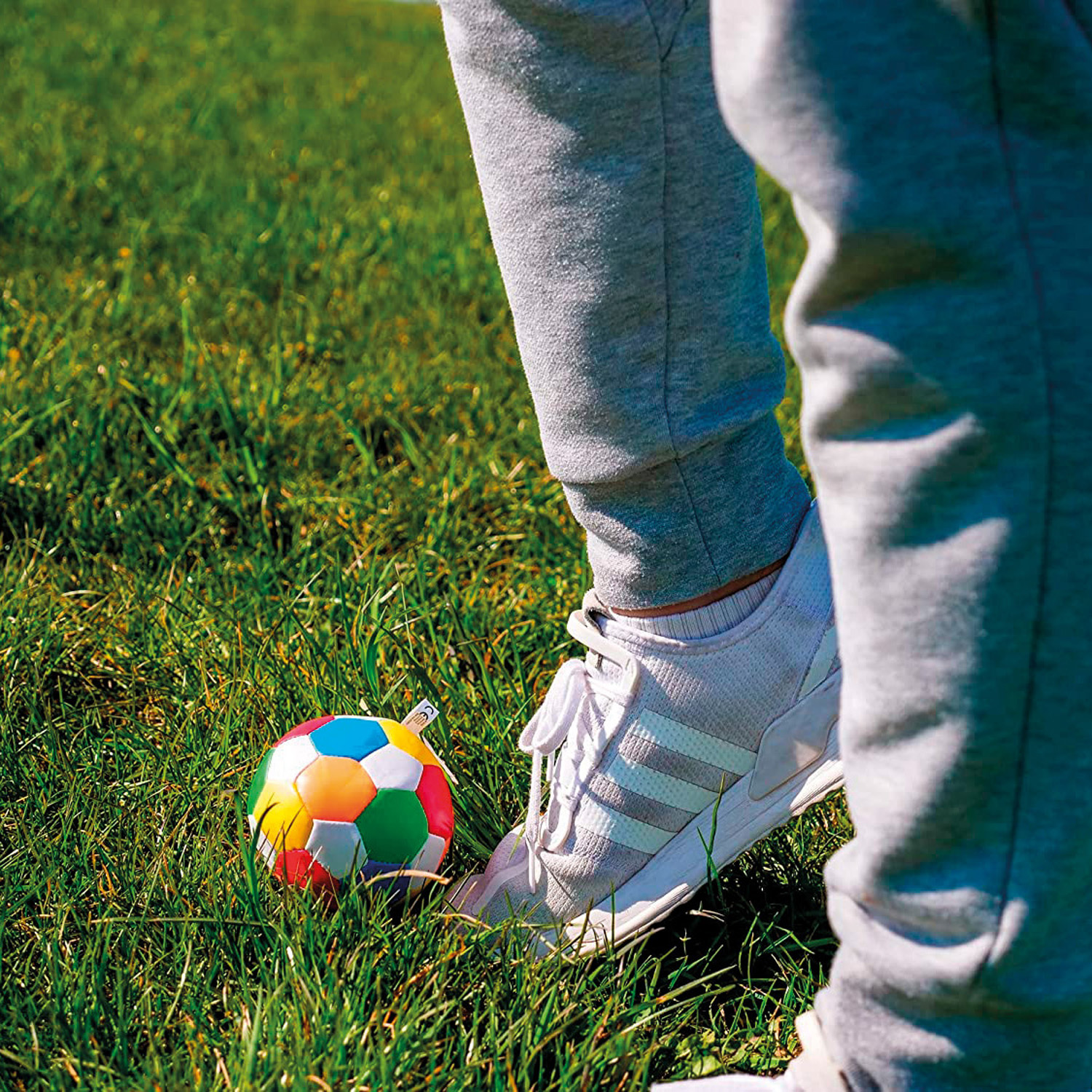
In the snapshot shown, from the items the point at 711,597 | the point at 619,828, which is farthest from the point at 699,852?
the point at 711,597

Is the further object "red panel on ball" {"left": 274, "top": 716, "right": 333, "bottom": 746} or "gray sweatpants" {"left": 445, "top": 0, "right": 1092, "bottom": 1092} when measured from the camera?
"red panel on ball" {"left": 274, "top": 716, "right": 333, "bottom": 746}

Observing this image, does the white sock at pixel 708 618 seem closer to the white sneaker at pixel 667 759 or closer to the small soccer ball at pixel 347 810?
the white sneaker at pixel 667 759

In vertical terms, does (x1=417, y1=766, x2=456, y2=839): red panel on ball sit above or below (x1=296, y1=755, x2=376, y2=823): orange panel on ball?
below

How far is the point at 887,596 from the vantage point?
997 millimetres

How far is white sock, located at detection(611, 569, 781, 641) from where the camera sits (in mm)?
1531

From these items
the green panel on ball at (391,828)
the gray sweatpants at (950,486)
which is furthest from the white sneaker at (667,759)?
the gray sweatpants at (950,486)

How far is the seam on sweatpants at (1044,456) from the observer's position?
3.02 ft

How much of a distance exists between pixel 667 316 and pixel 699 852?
63cm

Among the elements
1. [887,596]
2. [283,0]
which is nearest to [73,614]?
[887,596]

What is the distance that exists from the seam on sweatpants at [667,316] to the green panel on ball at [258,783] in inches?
23.7

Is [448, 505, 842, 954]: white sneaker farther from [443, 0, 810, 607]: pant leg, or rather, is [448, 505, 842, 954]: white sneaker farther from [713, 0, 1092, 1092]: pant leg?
[713, 0, 1092, 1092]: pant leg

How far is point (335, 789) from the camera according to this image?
161cm

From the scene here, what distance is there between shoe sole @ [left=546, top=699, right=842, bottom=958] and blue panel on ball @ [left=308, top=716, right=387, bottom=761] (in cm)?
30

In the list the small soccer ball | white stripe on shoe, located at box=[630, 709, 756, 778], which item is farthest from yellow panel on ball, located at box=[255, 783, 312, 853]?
white stripe on shoe, located at box=[630, 709, 756, 778]
